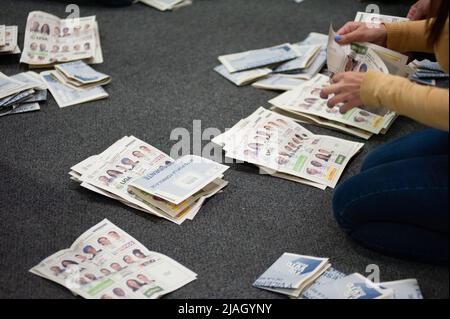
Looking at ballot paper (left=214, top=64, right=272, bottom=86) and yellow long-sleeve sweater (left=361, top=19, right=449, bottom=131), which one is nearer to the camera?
yellow long-sleeve sweater (left=361, top=19, right=449, bottom=131)

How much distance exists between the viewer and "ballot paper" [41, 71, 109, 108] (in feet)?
7.74

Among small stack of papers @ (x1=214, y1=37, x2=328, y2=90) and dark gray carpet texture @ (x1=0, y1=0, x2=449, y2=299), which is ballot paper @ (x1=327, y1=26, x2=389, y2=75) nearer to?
dark gray carpet texture @ (x1=0, y1=0, x2=449, y2=299)

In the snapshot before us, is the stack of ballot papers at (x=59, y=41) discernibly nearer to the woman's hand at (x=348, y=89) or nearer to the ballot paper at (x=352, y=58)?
the ballot paper at (x=352, y=58)

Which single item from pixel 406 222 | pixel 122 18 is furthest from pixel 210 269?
pixel 122 18

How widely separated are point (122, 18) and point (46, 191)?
145cm

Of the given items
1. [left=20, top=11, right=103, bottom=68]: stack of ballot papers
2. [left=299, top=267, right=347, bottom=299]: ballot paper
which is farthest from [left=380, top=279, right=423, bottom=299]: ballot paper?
[left=20, top=11, right=103, bottom=68]: stack of ballot papers

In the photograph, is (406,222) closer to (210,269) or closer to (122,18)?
(210,269)

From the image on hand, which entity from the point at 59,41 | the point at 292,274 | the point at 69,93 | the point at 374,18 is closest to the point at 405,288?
the point at 292,274

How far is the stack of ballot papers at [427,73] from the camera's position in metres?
2.42

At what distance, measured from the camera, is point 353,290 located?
4.96 feet

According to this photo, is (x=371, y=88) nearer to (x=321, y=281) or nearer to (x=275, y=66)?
(x=321, y=281)

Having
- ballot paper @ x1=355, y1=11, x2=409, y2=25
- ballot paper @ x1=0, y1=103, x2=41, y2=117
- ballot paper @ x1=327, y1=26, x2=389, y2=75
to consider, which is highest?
ballot paper @ x1=355, y1=11, x2=409, y2=25

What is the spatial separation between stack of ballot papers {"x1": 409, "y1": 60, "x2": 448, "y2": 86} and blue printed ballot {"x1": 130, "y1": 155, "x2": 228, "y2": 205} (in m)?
1.01
